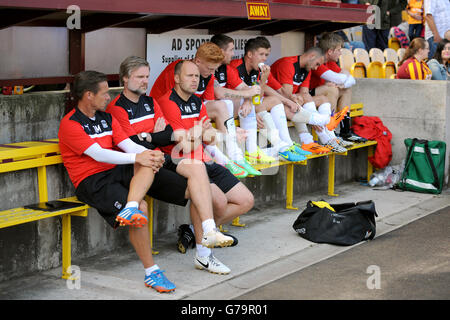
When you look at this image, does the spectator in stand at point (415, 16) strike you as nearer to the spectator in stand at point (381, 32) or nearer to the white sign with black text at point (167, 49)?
the spectator in stand at point (381, 32)

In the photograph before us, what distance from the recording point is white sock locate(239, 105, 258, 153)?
8.02 m

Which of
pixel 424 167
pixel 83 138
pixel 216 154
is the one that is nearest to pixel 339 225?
pixel 216 154

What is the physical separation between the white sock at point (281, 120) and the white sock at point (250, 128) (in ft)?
1.10

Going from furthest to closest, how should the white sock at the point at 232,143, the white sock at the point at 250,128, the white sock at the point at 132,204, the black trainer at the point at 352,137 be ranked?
the black trainer at the point at 352,137 → the white sock at the point at 250,128 → the white sock at the point at 232,143 → the white sock at the point at 132,204

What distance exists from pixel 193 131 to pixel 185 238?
911 mm

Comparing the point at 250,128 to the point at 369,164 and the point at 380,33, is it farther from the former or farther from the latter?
the point at 380,33

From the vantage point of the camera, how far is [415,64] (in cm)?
1038

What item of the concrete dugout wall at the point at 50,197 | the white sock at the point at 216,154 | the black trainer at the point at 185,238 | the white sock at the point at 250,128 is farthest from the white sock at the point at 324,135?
the black trainer at the point at 185,238

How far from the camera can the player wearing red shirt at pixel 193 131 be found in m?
6.43

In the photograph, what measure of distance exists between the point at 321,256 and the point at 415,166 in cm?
323

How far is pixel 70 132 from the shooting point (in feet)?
18.7

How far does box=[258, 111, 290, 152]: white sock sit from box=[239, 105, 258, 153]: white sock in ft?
0.71

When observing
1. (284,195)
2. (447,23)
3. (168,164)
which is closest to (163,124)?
(168,164)
